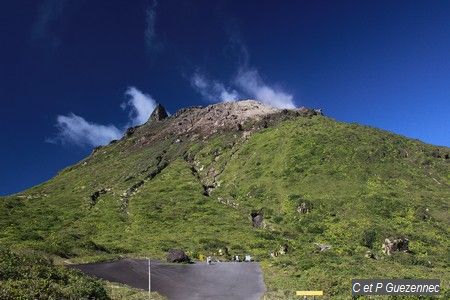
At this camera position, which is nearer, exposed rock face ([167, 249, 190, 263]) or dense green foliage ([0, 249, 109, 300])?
Answer: dense green foliage ([0, 249, 109, 300])

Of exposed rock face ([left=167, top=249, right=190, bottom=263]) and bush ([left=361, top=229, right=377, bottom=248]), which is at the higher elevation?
bush ([left=361, top=229, right=377, bottom=248])

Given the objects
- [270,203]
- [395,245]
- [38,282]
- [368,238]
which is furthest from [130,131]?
[38,282]

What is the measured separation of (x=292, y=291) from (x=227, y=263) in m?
16.5

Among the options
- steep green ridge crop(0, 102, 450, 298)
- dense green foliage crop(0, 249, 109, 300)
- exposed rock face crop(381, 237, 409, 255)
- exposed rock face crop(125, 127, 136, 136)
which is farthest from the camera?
exposed rock face crop(125, 127, 136, 136)

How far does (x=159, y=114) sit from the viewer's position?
18938 centimetres

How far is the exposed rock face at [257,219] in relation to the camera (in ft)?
264

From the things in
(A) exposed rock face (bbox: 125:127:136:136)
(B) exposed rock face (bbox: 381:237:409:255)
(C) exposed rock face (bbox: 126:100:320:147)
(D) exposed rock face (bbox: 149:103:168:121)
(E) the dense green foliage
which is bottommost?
(E) the dense green foliage

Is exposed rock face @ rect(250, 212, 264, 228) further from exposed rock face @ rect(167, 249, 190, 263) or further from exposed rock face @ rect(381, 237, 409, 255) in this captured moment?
exposed rock face @ rect(167, 249, 190, 263)

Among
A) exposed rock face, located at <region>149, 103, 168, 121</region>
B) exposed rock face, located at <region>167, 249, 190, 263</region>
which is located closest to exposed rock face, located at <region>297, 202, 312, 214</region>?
exposed rock face, located at <region>167, 249, 190, 263</region>

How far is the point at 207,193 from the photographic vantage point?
343 feet

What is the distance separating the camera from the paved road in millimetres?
34750

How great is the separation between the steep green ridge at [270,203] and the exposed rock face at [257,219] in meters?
0.96

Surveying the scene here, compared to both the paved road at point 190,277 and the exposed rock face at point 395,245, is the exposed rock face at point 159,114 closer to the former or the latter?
the exposed rock face at point 395,245

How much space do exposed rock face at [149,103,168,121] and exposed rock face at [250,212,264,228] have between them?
109m
